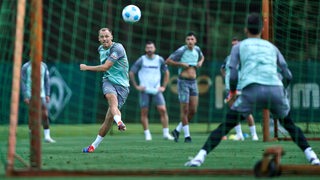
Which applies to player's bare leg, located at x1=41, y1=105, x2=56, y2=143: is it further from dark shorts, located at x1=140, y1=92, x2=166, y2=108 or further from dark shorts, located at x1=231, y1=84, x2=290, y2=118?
dark shorts, located at x1=231, y1=84, x2=290, y2=118

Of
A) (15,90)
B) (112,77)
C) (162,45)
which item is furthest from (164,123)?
(162,45)

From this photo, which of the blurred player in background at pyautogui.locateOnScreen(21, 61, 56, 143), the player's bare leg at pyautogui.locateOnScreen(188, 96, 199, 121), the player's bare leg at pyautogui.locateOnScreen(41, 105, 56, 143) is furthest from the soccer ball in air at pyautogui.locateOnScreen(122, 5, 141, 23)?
the player's bare leg at pyautogui.locateOnScreen(41, 105, 56, 143)

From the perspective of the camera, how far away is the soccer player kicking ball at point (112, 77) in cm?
1348

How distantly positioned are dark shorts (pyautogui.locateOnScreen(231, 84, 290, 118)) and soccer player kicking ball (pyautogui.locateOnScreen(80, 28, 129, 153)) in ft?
12.8

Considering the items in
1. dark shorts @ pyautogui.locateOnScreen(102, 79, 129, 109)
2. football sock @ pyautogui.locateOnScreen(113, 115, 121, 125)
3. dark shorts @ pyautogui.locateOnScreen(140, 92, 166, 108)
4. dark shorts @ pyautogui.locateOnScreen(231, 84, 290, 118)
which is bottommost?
dark shorts @ pyautogui.locateOnScreen(140, 92, 166, 108)

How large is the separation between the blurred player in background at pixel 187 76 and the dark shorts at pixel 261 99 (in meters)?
8.29

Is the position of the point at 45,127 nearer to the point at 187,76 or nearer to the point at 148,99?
the point at 148,99

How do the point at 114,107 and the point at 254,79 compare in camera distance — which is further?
the point at 114,107

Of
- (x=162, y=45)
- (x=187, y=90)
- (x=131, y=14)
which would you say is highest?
(x=131, y=14)

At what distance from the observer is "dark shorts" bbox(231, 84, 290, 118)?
966cm

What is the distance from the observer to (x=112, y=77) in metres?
13.7

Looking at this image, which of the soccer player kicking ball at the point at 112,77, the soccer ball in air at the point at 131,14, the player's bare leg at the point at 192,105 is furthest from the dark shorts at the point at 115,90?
the player's bare leg at the point at 192,105

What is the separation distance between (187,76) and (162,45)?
55.4 feet

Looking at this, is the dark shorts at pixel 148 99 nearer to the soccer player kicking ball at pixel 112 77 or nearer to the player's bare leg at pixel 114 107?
the soccer player kicking ball at pixel 112 77
